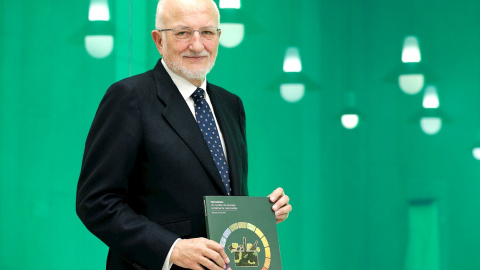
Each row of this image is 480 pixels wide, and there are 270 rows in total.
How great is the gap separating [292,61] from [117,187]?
2.28 m

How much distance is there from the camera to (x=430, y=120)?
4.23m

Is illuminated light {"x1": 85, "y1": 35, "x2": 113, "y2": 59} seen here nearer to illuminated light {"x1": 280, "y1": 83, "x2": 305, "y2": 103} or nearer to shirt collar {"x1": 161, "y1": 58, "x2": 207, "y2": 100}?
illuminated light {"x1": 280, "y1": 83, "x2": 305, "y2": 103}

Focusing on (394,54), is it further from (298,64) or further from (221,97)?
(221,97)

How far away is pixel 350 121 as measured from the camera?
4.30 m

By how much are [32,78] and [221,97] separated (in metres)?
1.51

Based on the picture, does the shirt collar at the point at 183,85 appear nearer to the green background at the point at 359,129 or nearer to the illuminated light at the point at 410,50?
the green background at the point at 359,129

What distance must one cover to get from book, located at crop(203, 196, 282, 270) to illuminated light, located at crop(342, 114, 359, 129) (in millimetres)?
2042

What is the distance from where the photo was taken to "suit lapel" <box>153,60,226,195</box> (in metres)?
2.28

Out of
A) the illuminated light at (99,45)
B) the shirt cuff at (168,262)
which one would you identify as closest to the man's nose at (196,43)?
the shirt cuff at (168,262)

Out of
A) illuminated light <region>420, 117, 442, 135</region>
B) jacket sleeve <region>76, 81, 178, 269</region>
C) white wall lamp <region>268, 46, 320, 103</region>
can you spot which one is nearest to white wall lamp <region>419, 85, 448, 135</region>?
illuminated light <region>420, 117, 442, 135</region>

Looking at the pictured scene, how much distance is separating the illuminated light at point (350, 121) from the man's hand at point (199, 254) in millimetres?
2335

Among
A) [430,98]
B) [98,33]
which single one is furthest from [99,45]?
[430,98]

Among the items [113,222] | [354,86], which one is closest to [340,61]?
[354,86]

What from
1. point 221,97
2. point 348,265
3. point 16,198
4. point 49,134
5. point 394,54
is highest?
point 394,54
